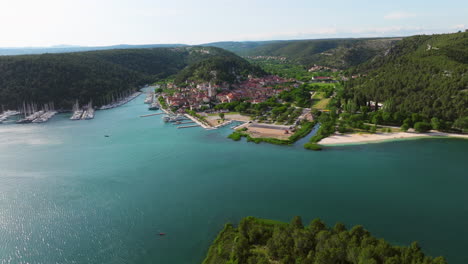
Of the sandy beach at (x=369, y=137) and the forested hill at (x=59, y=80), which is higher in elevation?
the forested hill at (x=59, y=80)

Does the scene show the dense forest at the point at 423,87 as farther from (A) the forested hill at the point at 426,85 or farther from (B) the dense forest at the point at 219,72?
(B) the dense forest at the point at 219,72

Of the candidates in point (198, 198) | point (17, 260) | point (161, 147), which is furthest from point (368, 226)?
point (161, 147)

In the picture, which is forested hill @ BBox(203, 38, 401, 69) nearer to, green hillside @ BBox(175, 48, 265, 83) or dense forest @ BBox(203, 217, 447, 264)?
green hillside @ BBox(175, 48, 265, 83)

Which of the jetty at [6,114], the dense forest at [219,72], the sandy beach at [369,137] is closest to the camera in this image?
the sandy beach at [369,137]

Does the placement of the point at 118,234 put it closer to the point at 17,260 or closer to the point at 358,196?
the point at 17,260

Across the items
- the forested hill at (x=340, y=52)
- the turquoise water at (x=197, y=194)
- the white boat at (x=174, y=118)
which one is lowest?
the turquoise water at (x=197, y=194)

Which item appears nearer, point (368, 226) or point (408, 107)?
point (368, 226)

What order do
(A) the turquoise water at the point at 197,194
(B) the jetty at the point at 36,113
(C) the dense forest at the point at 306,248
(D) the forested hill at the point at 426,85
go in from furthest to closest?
(B) the jetty at the point at 36,113
(D) the forested hill at the point at 426,85
(A) the turquoise water at the point at 197,194
(C) the dense forest at the point at 306,248

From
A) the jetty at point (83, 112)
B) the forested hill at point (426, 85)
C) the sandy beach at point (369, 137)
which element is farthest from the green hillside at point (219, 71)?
the sandy beach at point (369, 137)
